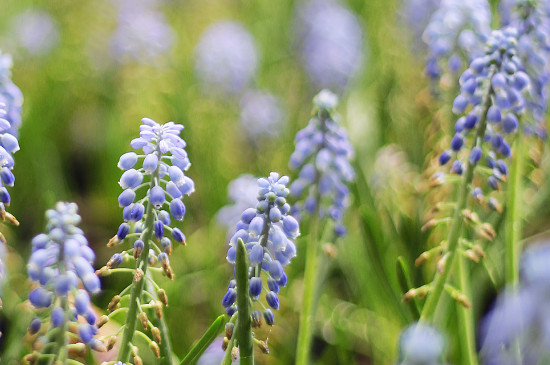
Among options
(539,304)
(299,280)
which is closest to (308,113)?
(299,280)

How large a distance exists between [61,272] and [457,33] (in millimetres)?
2796

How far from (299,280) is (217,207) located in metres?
0.97

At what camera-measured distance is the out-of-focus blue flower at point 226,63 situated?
6.60 m

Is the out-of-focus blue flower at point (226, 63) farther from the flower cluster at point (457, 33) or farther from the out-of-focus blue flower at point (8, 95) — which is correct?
the out-of-focus blue flower at point (8, 95)

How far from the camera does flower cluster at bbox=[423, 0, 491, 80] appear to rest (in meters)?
3.65

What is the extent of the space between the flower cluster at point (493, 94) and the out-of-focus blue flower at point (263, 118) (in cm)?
345

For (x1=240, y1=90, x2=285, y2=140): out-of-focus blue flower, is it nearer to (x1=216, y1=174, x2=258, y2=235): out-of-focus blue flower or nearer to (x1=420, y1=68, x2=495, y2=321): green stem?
(x1=216, y1=174, x2=258, y2=235): out-of-focus blue flower

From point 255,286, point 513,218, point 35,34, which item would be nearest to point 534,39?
point 513,218

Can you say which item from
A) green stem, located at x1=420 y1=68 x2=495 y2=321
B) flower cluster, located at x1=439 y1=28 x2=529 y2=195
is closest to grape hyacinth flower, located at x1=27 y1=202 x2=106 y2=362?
green stem, located at x1=420 y1=68 x2=495 y2=321

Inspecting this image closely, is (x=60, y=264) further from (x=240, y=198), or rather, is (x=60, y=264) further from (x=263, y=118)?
(x=263, y=118)

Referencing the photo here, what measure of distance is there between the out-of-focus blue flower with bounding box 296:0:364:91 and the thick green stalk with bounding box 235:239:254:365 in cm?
482

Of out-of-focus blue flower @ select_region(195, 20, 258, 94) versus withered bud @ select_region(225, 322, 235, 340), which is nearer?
withered bud @ select_region(225, 322, 235, 340)

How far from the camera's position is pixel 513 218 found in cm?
321

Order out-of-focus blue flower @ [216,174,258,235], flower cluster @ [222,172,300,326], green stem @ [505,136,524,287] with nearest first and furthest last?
flower cluster @ [222,172,300,326] → green stem @ [505,136,524,287] → out-of-focus blue flower @ [216,174,258,235]
